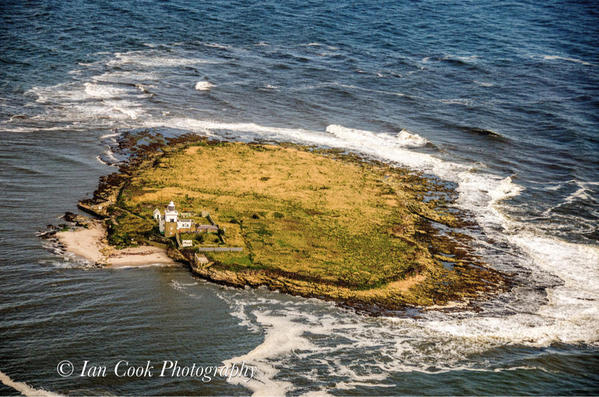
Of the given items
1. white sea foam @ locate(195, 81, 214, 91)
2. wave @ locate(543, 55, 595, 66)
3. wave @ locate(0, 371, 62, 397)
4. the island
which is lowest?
wave @ locate(0, 371, 62, 397)

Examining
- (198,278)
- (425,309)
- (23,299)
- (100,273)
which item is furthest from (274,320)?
(23,299)

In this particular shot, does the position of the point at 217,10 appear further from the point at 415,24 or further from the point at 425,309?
the point at 425,309

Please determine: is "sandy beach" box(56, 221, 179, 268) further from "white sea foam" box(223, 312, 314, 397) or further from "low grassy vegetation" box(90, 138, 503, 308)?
"white sea foam" box(223, 312, 314, 397)

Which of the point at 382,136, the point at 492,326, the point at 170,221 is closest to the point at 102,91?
the point at 382,136

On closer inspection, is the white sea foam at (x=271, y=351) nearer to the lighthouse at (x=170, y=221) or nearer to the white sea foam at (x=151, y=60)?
the lighthouse at (x=170, y=221)

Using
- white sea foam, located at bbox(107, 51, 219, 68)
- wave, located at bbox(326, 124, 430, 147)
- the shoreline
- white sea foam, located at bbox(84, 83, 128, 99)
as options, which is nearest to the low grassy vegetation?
the shoreline
